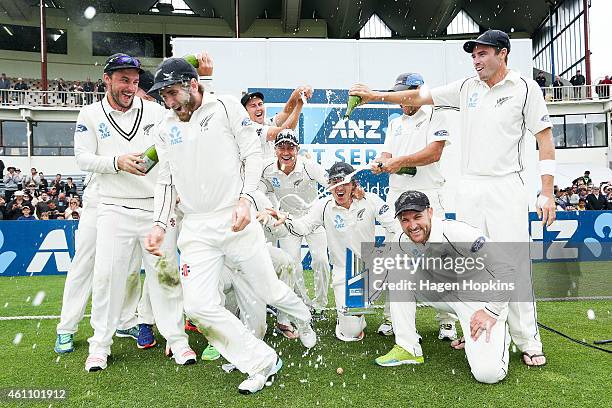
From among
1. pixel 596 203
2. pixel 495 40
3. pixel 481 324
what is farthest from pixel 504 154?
pixel 596 203

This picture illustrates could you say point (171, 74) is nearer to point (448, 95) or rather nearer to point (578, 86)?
point (448, 95)

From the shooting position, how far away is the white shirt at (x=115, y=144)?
15.8 feet

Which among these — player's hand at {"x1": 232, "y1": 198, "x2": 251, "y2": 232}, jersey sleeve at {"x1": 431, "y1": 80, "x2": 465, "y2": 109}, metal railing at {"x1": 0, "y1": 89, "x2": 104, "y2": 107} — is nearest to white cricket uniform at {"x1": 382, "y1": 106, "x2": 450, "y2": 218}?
jersey sleeve at {"x1": 431, "y1": 80, "x2": 465, "y2": 109}

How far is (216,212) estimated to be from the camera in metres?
4.14

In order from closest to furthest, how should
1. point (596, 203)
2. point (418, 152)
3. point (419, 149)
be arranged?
point (418, 152), point (419, 149), point (596, 203)

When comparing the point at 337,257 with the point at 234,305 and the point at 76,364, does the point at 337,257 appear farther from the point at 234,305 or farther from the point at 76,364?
the point at 76,364

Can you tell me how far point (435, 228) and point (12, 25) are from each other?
34107mm

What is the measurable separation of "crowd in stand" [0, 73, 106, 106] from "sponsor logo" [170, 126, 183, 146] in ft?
83.6

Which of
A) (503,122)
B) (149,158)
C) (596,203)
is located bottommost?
(596,203)

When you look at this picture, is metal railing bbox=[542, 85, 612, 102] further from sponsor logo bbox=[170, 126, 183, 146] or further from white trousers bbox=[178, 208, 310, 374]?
sponsor logo bbox=[170, 126, 183, 146]

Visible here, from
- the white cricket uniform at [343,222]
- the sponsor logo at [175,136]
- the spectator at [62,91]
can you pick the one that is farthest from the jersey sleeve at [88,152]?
the spectator at [62,91]

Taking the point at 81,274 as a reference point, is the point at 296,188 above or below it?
above

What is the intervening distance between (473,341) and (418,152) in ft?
6.18

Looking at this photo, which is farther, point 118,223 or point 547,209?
point 118,223
